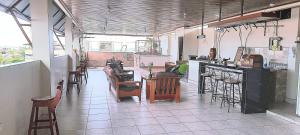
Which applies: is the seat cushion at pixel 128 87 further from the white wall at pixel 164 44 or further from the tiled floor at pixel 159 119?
the white wall at pixel 164 44

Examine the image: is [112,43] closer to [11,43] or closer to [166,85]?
[166,85]

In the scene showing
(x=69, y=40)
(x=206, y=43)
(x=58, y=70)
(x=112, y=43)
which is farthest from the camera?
(x=112, y=43)

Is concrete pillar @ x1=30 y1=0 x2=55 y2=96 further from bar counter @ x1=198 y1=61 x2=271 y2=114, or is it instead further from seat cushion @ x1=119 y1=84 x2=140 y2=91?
bar counter @ x1=198 y1=61 x2=271 y2=114

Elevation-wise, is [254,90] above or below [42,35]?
below

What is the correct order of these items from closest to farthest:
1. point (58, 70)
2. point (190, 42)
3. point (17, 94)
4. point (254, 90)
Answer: point (17, 94) < point (254, 90) < point (58, 70) < point (190, 42)

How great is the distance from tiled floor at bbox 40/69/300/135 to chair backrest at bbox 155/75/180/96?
10.1 inches

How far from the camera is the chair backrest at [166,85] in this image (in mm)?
5941

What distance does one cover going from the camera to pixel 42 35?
14.6 ft

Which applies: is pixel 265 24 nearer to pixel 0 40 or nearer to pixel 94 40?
pixel 0 40

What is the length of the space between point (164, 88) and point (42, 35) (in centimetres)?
306

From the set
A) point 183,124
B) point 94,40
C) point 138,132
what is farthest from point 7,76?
point 94,40

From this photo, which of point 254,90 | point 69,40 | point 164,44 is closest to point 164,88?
point 254,90

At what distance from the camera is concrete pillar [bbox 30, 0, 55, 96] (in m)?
4.40

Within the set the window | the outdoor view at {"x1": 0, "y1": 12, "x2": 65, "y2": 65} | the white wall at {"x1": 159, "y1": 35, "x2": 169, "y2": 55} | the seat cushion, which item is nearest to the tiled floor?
the seat cushion
